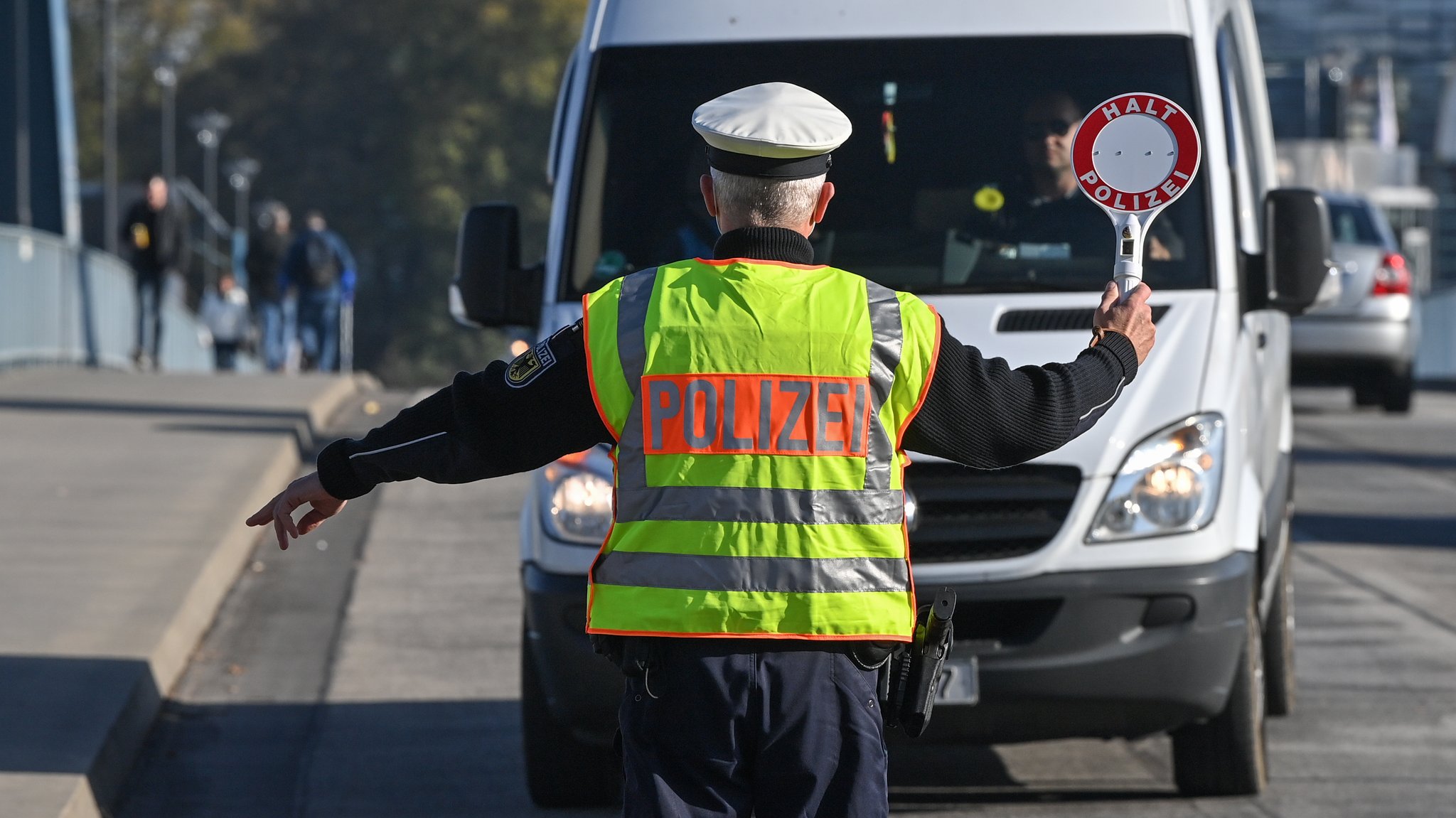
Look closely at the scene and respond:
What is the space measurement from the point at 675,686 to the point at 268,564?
799 cm

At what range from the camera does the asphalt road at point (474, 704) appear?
6555 millimetres

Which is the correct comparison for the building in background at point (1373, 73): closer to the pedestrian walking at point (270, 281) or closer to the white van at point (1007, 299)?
the pedestrian walking at point (270, 281)

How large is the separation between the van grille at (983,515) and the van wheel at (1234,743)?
666mm

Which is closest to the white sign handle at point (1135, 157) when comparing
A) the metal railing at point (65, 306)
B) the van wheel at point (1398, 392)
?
the van wheel at point (1398, 392)

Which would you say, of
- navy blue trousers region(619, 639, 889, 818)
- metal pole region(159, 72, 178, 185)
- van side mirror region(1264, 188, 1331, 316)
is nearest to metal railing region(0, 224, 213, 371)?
metal pole region(159, 72, 178, 185)

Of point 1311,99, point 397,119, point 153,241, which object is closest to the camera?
point 153,241

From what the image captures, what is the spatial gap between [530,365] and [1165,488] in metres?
2.75

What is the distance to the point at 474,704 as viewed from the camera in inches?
316

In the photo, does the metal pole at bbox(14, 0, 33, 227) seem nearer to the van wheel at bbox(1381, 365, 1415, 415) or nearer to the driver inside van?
the van wheel at bbox(1381, 365, 1415, 415)

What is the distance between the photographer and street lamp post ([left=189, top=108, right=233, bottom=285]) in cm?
3965

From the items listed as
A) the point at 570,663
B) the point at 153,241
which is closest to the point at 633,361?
the point at 570,663

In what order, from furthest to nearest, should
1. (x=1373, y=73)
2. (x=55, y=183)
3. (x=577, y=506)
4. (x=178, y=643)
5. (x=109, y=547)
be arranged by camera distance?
(x=1373, y=73) → (x=55, y=183) → (x=109, y=547) → (x=178, y=643) → (x=577, y=506)

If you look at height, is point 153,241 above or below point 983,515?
below

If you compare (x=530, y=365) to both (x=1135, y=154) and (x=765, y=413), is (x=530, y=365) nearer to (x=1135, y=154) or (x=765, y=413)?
(x=765, y=413)
